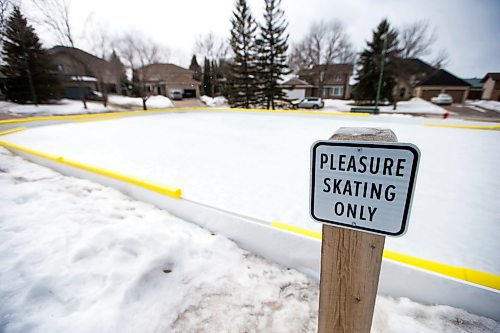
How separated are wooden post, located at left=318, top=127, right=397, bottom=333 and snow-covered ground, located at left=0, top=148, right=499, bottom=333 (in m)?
0.55

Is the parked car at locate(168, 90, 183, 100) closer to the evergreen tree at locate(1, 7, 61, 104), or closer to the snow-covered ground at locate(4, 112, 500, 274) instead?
the evergreen tree at locate(1, 7, 61, 104)

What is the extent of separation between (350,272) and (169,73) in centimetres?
1066

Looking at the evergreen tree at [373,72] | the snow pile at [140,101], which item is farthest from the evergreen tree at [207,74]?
the evergreen tree at [373,72]

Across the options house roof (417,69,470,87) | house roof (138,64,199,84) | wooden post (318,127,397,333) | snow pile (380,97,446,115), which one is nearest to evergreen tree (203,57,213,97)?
house roof (138,64,199,84)

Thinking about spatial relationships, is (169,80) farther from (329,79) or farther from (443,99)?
(329,79)

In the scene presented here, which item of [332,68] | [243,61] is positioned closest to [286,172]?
[243,61]

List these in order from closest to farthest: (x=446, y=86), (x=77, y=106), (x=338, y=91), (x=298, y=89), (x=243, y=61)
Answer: (x=446, y=86), (x=77, y=106), (x=243, y=61), (x=298, y=89), (x=338, y=91)

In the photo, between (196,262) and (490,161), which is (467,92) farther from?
(490,161)

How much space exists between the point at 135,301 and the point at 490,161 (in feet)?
17.7

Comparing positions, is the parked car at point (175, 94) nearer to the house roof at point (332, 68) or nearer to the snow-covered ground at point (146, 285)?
the snow-covered ground at point (146, 285)

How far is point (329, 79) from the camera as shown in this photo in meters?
27.4

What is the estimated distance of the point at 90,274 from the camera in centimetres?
137

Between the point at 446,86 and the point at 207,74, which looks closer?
the point at 446,86

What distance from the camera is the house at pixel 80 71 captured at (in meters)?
11.0
